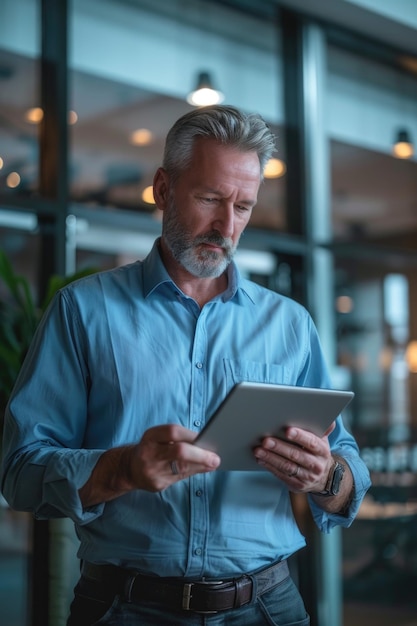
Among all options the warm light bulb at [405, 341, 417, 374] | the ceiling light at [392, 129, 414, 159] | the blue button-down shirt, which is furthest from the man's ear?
the ceiling light at [392, 129, 414, 159]

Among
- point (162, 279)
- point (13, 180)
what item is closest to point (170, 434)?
point (162, 279)

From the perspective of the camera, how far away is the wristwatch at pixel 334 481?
161cm

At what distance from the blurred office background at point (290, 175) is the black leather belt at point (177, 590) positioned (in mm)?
2127

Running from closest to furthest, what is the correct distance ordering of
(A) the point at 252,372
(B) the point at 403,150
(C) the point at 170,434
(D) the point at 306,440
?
1. (C) the point at 170,434
2. (D) the point at 306,440
3. (A) the point at 252,372
4. (B) the point at 403,150

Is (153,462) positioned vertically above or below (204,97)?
below

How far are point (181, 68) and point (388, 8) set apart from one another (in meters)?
1.29

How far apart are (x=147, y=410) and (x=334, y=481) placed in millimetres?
377

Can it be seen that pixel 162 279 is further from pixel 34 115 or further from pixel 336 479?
pixel 34 115

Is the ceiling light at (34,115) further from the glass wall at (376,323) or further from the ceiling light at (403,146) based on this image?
the ceiling light at (403,146)

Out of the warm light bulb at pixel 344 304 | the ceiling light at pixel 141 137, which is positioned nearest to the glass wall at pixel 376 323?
the warm light bulb at pixel 344 304

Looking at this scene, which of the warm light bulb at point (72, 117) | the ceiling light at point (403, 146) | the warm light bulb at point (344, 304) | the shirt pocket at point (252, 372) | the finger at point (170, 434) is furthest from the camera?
the ceiling light at point (403, 146)

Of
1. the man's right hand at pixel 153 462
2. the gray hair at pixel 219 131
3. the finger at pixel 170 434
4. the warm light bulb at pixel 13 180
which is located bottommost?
the man's right hand at pixel 153 462

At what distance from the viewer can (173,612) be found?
1.54 meters

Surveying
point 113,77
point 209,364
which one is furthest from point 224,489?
point 113,77
